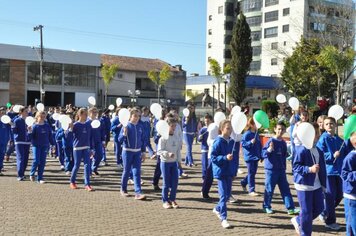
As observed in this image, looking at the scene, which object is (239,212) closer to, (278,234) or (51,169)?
(278,234)

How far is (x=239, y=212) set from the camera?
8.51 meters

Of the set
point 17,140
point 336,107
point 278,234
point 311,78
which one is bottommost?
point 278,234

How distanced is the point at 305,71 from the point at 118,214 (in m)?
33.2

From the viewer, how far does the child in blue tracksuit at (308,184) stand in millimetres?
6121

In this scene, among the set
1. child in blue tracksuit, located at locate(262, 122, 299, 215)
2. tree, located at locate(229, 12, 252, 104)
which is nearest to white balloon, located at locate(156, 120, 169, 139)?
child in blue tracksuit, located at locate(262, 122, 299, 215)

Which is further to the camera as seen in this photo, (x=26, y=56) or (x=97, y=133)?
(x=26, y=56)

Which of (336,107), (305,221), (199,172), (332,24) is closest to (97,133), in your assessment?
(199,172)

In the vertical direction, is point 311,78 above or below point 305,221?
above

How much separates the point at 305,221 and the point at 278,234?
3.36 ft

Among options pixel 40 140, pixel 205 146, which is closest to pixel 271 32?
pixel 205 146

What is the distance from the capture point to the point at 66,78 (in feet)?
173

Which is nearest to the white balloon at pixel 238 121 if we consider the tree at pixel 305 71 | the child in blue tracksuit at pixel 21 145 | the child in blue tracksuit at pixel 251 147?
the child in blue tracksuit at pixel 251 147

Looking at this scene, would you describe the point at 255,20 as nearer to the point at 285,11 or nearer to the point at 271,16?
the point at 271,16

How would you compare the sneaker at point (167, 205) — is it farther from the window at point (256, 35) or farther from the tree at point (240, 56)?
the window at point (256, 35)
